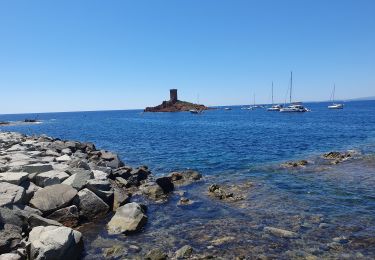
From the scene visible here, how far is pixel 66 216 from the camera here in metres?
15.0

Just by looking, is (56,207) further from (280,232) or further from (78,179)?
(280,232)

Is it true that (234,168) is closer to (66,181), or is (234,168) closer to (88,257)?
(66,181)

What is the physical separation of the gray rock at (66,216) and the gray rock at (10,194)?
1.52m

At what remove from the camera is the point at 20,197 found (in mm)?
14406

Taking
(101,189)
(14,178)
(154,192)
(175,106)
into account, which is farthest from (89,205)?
(175,106)

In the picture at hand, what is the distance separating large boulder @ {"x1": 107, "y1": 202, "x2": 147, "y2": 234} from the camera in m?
14.3

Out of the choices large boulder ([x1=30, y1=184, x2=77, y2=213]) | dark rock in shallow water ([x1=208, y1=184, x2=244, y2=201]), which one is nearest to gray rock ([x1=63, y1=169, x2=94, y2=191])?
large boulder ([x1=30, y1=184, x2=77, y2=213])

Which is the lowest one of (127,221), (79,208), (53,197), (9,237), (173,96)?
(127,221)

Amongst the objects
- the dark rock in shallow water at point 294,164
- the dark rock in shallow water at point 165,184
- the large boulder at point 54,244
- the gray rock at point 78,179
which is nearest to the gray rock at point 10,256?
the large boulder at point 54,244

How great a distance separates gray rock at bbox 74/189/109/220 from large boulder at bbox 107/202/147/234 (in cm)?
147

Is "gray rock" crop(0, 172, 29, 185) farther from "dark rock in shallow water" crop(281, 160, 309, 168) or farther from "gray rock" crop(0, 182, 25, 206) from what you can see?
"dark rock in shallow water" crop(281, 160, 309, 168)

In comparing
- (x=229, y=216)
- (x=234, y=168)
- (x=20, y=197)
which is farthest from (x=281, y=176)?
(x=20, y=197)

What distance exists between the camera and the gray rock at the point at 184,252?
470 inches

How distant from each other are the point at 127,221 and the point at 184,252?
365 centimetres
